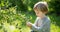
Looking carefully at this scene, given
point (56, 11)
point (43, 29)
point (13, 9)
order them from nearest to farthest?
point (43, 29)
point (13, 9)
point (56, 11)

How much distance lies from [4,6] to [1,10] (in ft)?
0.41

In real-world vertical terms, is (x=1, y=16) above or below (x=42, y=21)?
above

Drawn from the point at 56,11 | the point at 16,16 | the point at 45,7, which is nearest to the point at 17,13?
the point at 16,16

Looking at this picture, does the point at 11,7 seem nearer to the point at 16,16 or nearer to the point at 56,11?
the point at 16,16

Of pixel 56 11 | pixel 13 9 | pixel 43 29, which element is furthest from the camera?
pixel 56 11

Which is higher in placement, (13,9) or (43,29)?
(13,9)

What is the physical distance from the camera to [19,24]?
11.9 feet

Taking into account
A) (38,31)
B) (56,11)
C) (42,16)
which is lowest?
(38,31)

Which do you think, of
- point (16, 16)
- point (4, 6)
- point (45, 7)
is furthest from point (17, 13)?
point (45, 7)

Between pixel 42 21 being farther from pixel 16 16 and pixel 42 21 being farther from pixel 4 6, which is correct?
pixel 4 6

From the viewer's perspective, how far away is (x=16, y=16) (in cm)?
362

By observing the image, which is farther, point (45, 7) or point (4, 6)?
point (4, 6)

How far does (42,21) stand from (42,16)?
7cm

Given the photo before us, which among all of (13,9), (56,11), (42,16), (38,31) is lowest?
(38,31)
